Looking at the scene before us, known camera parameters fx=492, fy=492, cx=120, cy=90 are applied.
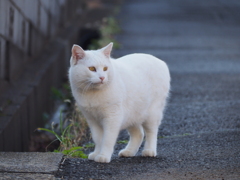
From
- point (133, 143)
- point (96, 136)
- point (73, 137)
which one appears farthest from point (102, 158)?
point (73, 137)

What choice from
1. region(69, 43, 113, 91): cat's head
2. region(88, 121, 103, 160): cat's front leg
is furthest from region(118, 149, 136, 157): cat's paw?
region(69, 43, 113, 91): cat's head

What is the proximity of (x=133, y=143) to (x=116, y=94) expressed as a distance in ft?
2.43

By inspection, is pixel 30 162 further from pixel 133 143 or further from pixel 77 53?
pixel 133 143

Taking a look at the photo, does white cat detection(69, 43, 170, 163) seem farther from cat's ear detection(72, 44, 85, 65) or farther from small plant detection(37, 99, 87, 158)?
small plant detection(37, 99, 87, 158)

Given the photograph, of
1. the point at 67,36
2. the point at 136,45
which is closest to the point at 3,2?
the point at 67,36

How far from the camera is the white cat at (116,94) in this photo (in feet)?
14.1

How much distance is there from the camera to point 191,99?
7633mm

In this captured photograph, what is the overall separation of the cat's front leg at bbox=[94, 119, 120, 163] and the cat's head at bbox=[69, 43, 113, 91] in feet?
1.17

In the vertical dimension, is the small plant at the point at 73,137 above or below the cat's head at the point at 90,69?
below

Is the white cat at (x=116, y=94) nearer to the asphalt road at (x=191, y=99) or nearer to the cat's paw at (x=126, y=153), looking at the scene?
the cat's paw at (x=126, y=153)

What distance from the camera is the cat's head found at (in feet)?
13.8

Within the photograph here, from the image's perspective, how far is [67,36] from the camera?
12391mm

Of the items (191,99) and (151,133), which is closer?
(151,133)

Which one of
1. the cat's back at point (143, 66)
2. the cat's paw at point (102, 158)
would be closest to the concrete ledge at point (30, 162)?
the cat's paw at point (102, 158)
